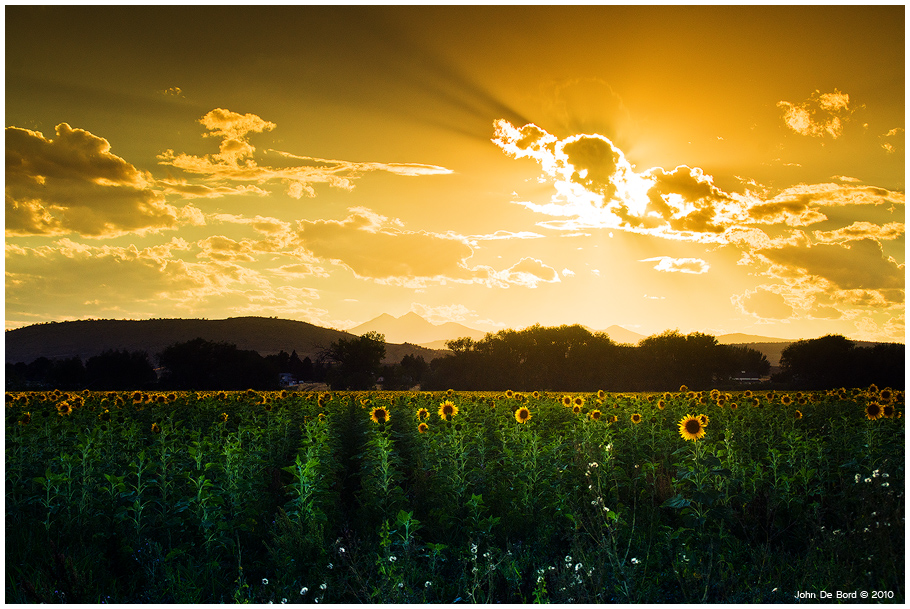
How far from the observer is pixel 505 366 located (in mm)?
70812

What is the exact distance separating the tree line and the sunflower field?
29.8 metres

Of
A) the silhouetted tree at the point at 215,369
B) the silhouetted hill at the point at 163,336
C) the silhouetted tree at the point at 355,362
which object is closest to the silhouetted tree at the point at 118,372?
the silhouetted tree at the point at 215,369

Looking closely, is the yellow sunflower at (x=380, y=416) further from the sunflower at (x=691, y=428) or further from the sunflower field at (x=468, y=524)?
the sunflower at (x=691, y=428)

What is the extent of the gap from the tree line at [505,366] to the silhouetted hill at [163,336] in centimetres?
2876

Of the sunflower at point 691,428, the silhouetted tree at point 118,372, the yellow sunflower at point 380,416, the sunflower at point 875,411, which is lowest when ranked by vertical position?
the silhouetted tree at point 118,372

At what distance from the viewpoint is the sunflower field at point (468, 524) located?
5.54m

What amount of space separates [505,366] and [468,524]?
208 ft

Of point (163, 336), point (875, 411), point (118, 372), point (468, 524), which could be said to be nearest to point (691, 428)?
→ point (468, 524)

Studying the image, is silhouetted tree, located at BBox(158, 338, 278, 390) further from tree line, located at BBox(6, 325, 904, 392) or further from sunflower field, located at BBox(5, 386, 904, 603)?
sunflower field, located at BBox(5, 386, 904, 603)

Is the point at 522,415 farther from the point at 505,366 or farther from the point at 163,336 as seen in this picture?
the point at 163,336

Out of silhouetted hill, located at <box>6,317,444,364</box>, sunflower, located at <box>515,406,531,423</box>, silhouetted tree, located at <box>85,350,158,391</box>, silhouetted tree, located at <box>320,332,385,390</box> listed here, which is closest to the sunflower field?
sunflower, located at <box>515,406,531,423</box>

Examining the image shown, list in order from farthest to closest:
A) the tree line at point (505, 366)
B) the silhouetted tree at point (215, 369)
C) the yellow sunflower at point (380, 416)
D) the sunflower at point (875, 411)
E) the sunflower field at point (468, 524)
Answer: the silhouetted tree at point (215, 369) → the tree line at point (505, 366) → the sunflower at point (875, 411) → the yellow sunflower at point (380, 416) → the sunflower field at point (468, 524)

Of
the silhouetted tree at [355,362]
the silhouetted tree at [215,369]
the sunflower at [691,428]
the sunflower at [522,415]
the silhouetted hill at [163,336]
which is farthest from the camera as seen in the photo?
the silhouetted hill at [163,336]

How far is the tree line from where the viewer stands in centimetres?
4378
